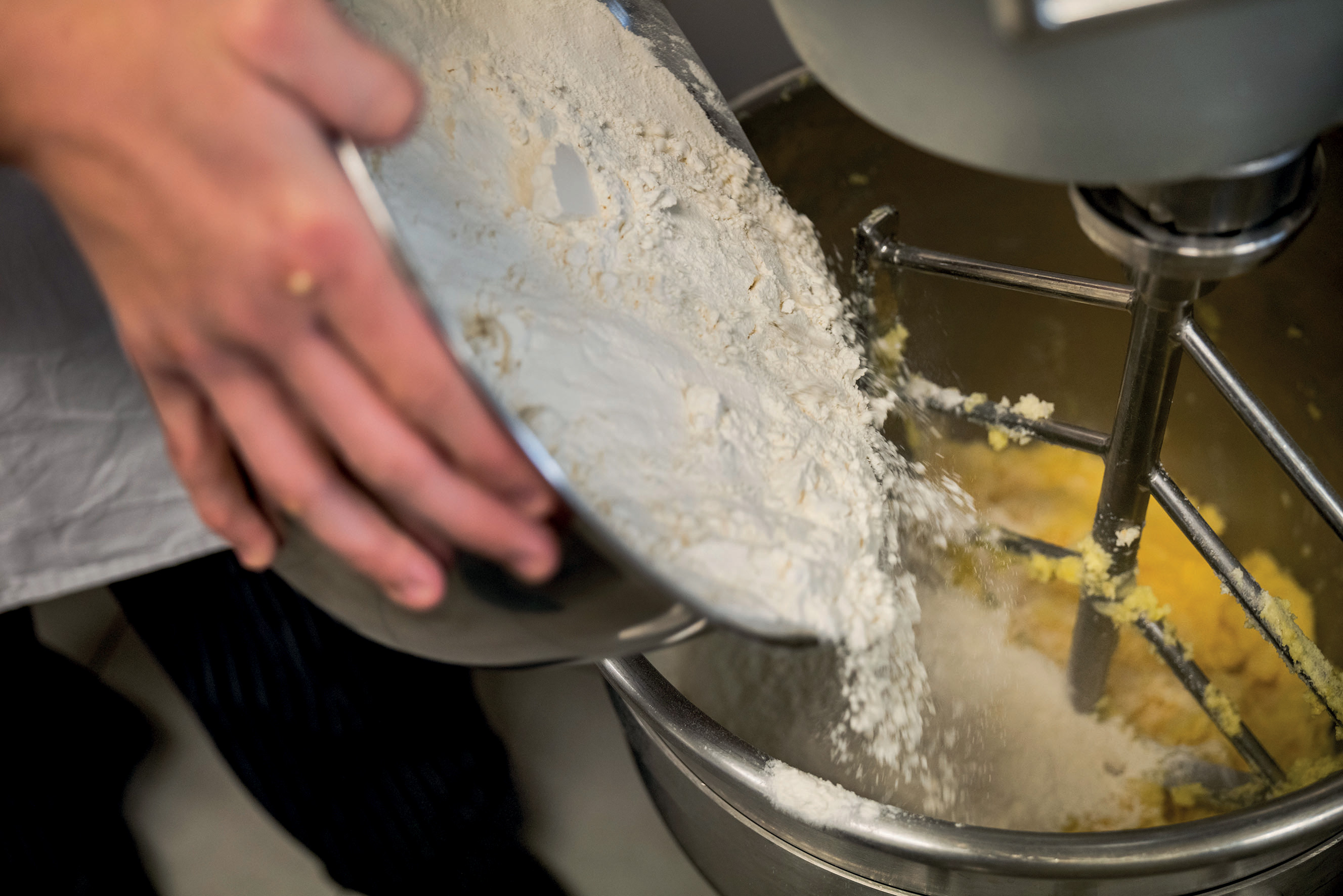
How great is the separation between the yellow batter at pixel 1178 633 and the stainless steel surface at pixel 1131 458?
20 mm

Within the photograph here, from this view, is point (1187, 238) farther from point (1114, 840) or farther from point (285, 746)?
point (285, 746)

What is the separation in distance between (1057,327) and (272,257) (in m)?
0.59

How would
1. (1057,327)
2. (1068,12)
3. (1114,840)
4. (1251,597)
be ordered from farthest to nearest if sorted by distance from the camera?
(1057,327), (1251,597), (1114,840), (1068,12)

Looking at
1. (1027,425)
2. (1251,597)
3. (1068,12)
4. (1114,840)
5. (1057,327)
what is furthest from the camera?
(1057,327)

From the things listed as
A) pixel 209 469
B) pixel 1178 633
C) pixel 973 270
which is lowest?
pixel 1178 633

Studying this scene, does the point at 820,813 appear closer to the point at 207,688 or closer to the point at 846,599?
the point at 846,599

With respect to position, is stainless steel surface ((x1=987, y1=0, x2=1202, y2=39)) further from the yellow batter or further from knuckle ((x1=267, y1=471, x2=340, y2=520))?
the yellow batter

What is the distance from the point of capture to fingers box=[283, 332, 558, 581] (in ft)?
0.68

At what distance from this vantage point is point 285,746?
2.03 ft

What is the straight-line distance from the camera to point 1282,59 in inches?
7.8

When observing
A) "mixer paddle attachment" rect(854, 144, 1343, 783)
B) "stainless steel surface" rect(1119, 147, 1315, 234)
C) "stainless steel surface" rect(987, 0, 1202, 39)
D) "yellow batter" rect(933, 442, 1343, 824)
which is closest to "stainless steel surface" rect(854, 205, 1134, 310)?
"mixer paddle attachment" rect(854, 144, 1343, 783)

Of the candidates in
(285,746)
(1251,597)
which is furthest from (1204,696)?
(285,746)

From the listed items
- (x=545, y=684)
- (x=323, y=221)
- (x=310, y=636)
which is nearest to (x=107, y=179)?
(x=323, y=221)

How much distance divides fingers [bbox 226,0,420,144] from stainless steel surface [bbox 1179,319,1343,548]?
13.4 inches
